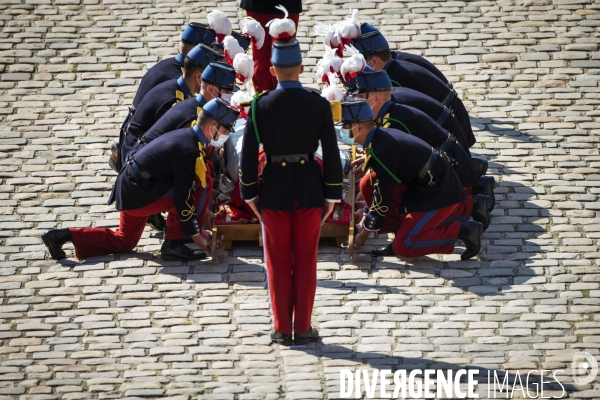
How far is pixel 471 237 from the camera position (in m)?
8.95

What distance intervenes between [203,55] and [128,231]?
1.72m

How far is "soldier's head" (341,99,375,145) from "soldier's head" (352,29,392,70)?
1.43m

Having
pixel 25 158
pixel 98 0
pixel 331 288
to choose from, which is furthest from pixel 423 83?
pixel 98 0

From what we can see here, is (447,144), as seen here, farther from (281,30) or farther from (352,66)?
(281,30)

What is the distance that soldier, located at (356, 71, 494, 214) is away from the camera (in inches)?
362

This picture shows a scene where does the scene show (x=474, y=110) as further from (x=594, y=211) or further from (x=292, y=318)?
(x=292, y=318)

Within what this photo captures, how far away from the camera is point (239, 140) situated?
9.53 m

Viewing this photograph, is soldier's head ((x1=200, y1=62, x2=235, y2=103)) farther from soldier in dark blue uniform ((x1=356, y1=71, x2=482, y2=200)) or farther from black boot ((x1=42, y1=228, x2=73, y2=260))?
black boot ((x1=42, y1=228, x2=73, y2=260))

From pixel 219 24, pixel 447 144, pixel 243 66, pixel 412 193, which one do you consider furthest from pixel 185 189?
pixel 447 144

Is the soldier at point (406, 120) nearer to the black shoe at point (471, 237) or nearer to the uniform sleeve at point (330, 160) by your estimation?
the black shoe at point (471, 237)

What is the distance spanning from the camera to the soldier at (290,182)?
7.47 m

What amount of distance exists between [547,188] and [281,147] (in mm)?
3497

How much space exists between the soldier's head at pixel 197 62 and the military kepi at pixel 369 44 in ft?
4.31

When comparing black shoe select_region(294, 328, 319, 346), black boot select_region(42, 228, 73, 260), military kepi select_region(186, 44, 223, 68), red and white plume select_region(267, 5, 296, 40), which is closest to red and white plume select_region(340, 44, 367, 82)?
military kepi select_region(186, 44, 223, 68)
